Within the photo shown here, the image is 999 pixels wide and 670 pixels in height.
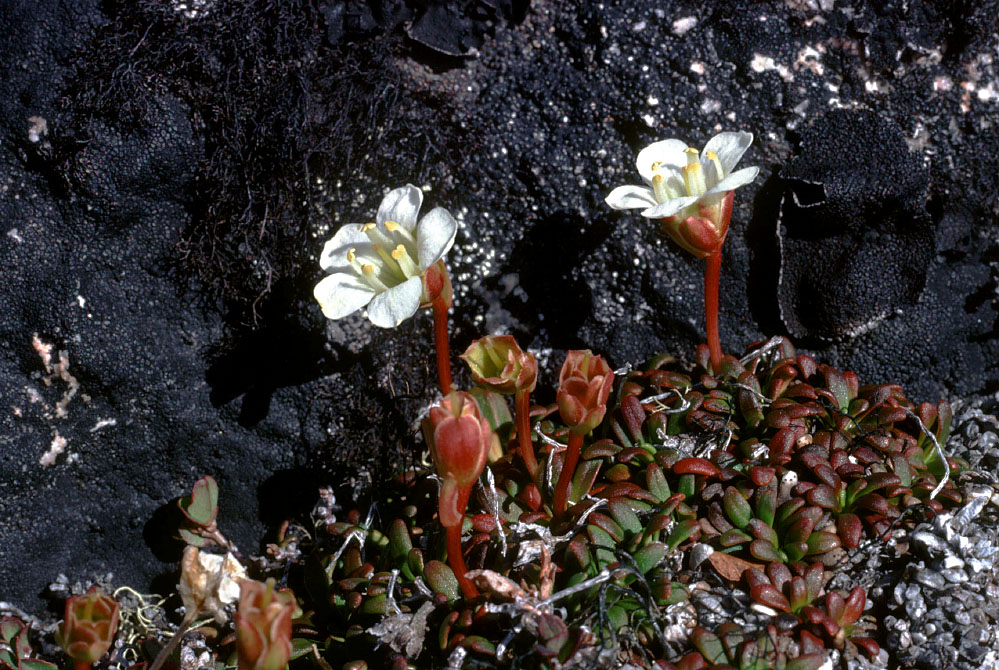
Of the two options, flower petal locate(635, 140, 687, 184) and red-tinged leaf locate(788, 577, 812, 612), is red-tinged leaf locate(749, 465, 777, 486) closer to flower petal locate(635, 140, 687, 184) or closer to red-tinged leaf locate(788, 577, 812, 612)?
red-tinged leaf locate(788, 577, 812, 612)

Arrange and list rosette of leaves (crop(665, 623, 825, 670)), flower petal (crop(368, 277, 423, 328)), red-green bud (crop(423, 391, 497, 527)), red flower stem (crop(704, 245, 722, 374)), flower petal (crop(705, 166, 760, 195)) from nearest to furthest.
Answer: red-green bud (crop(423, 391, 497, 527)) → rosette of leaves (crop(665, 623, 825, 670)) → flower petal (crop(368, 277, 423, 328)) → flower petal (crop(705, 166, 760, 195)) → red flower stem (crop(704, 245, 722, 374))

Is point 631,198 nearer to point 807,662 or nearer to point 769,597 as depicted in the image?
point 769,597

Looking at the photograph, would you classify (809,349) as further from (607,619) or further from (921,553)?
(607,619)

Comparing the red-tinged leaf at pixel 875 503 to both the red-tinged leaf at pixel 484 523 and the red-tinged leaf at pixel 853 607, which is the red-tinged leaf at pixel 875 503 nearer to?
the red-tinged leaf at pixel 853 607

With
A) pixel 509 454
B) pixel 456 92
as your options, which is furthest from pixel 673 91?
pixel 509 454

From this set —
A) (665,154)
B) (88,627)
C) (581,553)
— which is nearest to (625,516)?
(581,553)

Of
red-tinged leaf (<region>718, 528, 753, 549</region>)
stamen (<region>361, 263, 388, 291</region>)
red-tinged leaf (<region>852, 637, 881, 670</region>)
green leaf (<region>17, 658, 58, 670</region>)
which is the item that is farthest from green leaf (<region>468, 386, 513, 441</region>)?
green leaf (<region>17, 658, 58, 670</region>)
